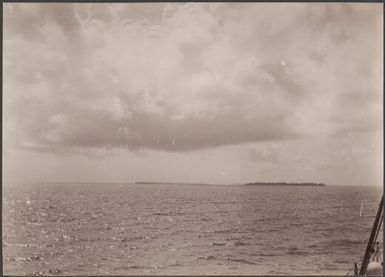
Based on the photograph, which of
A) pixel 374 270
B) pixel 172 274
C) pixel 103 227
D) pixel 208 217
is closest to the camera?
pixel 374 270

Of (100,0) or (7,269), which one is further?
(7,269)

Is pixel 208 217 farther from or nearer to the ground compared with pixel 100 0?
nearer to the ground

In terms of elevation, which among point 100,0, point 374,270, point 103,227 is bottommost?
point 103,227

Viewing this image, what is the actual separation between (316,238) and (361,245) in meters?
5.40

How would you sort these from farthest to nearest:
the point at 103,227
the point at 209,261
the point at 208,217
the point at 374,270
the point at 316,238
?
the point at 208,217 → the point at 103,227 → the point at 316,238 → the point at 209,261 → the point at 374,270

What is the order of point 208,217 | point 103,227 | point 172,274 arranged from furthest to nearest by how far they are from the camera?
point 208,217, point 103,227, point 172,274

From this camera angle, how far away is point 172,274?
100 ft

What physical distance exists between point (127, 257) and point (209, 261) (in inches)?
305

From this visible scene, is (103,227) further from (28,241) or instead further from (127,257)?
(127,257)

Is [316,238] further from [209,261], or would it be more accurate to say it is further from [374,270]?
[374,270]

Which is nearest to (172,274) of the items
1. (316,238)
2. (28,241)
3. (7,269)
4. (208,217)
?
(7,269)

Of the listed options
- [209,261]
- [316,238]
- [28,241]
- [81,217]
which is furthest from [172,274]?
[81,217]

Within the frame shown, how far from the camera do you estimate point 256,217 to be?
66625mm

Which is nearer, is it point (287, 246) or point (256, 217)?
point (287, 246)
